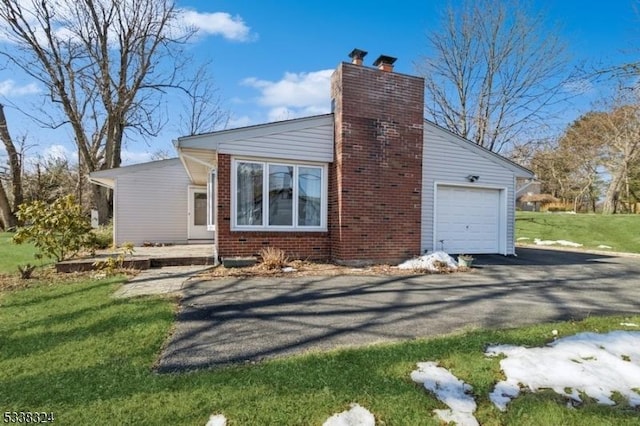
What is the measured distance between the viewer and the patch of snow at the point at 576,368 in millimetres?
2746

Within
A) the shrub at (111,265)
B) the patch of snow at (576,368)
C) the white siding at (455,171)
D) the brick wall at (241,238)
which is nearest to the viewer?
the patch of snow at (576,368)

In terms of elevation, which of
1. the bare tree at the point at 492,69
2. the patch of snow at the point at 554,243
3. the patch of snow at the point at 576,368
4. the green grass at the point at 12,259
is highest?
the bare tree at the point at 492,69

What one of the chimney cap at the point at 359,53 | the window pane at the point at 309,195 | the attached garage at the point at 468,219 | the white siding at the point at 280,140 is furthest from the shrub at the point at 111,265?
the attached garage at the point at 468,219

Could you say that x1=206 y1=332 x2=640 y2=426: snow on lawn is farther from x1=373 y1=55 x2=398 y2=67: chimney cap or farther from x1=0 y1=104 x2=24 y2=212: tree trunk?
x1=0 y1=104 x2=24 y2=212: tree trunk

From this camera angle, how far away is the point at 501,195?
431 inches

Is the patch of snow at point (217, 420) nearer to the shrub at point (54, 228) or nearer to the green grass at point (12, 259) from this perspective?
the shrub at point (54, 228)

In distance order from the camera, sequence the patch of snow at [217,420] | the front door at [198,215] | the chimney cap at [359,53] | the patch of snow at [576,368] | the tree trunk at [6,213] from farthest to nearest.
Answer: the tree trunk at [6,213], the front door at [198,215], the chimney cap at [359,53], the patch of snow at [576,368], the patch of snow at [217,420]

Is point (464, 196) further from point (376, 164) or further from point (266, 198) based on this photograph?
point (266, 198)

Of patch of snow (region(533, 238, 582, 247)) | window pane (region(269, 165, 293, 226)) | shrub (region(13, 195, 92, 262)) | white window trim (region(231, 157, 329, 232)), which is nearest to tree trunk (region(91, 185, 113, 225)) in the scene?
shrub (region(13, 195, 92, 262))

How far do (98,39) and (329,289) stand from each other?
59.7ft

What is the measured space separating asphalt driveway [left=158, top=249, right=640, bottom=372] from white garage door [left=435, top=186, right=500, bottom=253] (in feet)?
7.63

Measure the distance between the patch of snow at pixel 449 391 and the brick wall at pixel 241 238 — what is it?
5.76 meters

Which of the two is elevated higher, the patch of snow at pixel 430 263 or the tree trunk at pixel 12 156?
the tree trunk at pixel 12 156

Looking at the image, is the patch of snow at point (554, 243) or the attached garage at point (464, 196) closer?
the attached garage at point (464, 196)
